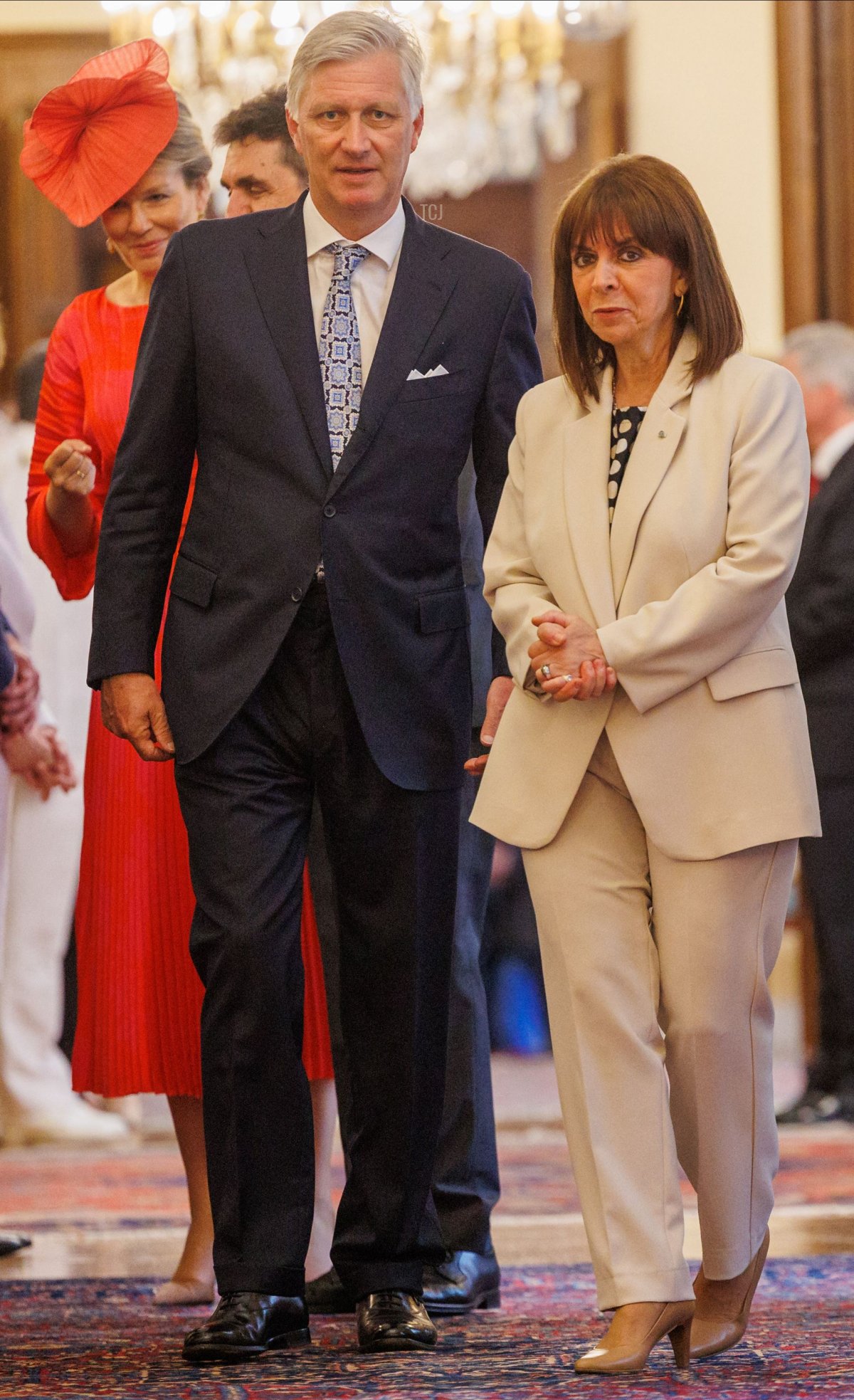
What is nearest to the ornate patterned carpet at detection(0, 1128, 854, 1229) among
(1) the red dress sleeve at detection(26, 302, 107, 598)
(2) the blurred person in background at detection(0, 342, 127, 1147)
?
(2) the blurred person in background at detection(0, 342, 127, 1147)

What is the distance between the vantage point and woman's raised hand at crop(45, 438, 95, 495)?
9.26 feet

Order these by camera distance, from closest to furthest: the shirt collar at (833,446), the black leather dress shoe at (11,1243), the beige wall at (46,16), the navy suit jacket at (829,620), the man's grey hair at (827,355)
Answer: the black leather dress shoe at (11,1243), the navy suit jacket at (829,620), the man's grey hair at (827,355), the shirt collar at (833,446), the beige wall at (46,16)

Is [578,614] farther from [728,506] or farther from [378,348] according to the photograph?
[378,348]

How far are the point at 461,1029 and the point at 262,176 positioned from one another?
1289 millimetres

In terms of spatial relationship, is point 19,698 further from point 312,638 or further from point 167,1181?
point 312,638

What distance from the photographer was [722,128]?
7180 millimetres

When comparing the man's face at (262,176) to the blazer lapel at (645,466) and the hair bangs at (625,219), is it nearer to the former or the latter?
the hair bangs at (625,219)

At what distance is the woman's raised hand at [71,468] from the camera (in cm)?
282

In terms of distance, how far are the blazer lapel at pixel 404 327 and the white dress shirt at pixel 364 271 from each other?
0.02 meters

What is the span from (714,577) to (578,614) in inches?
7.0

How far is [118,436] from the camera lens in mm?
3010

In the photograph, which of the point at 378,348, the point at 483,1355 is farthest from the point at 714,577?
the point at 483,1355

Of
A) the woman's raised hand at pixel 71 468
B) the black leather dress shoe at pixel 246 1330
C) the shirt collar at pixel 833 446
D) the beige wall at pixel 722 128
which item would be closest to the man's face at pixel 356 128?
the woman's raised hand at pixel 71 468

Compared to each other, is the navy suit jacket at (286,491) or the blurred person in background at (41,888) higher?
the navy suit jacket at (286,491)
